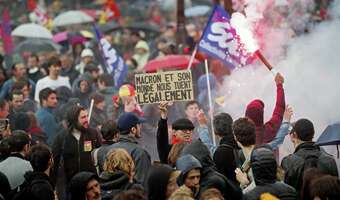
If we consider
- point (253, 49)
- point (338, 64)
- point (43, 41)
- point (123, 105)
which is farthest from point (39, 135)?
point (43, 41)

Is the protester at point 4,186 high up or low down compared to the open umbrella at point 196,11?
A: down

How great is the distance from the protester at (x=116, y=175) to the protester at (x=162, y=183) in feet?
0.57

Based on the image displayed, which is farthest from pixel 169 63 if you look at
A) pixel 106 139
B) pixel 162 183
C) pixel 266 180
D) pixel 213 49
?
pixel 266 180

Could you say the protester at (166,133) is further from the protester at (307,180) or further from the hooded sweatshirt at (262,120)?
the protester at (307,180)

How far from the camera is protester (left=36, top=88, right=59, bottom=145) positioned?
13812mm

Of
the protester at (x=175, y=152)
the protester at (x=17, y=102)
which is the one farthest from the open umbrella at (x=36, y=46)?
the protester at (x=175, y=152)

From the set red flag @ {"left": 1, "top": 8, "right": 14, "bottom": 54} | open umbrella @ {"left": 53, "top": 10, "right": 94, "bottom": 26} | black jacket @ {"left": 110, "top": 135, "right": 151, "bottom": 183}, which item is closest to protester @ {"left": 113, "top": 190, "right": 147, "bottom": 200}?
black jacket @ {"left": 110, "top": 135, "right": 151, "bottom": 183}

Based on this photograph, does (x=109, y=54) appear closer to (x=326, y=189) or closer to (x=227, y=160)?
(x=227, y=160)

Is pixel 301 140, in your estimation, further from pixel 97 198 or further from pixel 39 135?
pixel 39 135

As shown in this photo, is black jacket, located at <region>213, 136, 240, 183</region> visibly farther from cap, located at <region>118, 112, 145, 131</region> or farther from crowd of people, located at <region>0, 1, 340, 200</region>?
cap, located at <region>118, 112, 145, 131</region>

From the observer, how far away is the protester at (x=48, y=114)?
13812 mm

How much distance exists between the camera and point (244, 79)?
46.9 ft

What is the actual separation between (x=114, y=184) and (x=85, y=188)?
459 mm

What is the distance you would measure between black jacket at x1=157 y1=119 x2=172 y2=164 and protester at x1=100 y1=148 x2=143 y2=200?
1350 millimetres
